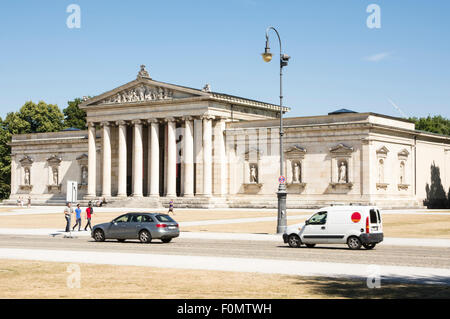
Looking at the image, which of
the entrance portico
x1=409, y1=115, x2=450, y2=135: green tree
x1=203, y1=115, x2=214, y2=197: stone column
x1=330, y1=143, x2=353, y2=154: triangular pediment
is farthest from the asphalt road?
x1=409, y1=115, x2=450, y2=135: green tree

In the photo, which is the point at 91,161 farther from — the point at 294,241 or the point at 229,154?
the point at 294,241

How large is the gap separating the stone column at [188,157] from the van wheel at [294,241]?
2057 inches

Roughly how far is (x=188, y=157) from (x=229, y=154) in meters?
5.04

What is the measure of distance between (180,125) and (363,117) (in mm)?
24308

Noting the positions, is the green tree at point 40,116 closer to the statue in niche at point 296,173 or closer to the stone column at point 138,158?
the stone column at point 138,158

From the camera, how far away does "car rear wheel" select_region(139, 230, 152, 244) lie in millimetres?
34250

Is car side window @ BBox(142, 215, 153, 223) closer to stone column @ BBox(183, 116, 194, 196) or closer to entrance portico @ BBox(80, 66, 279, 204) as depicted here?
entrance portico @ BBox(80, 66, 279, 204)

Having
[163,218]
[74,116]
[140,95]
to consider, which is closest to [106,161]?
[140,95]

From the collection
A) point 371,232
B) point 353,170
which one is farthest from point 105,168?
point 371,232

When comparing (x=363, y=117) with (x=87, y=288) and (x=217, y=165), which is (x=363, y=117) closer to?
(x=217, y=165)

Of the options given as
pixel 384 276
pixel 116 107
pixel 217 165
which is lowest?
pixel 384 276

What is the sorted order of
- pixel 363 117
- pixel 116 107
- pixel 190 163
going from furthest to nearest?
1. pixel 116 107
2. pixel 190 163
3. pixel 363 117

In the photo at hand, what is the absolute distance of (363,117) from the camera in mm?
73188
